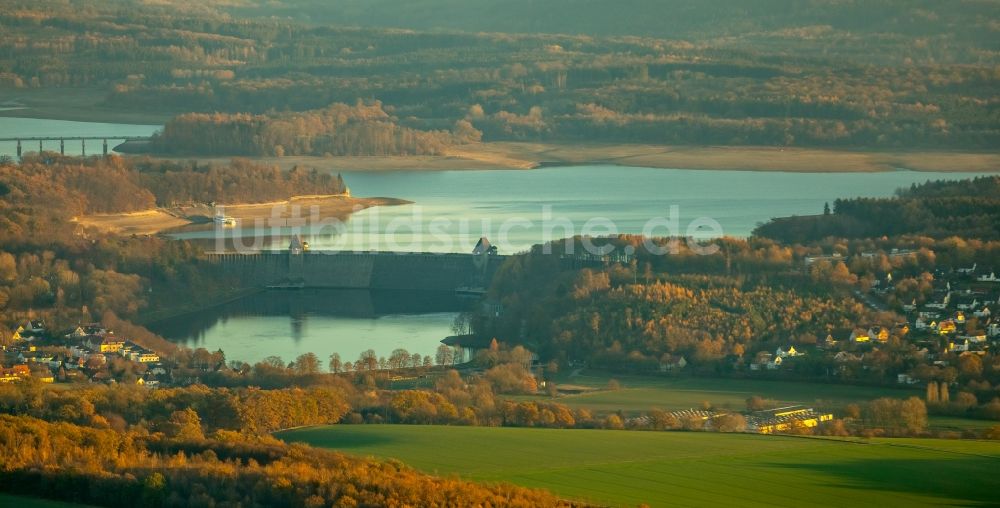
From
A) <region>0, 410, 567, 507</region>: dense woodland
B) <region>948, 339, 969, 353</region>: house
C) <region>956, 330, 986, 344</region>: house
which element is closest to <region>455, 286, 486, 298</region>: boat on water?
<region>956, 330, 986, 344</region>: house

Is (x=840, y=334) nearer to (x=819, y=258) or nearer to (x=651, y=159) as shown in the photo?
(x=819, y=258)

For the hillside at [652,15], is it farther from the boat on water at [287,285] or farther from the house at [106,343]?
the house at [106,343]

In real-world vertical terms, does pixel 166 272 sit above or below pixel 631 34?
below

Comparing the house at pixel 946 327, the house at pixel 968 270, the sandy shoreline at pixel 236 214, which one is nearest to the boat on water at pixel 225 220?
the sandy shoreline at pixel 236 214

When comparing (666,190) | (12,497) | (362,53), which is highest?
(362,53)

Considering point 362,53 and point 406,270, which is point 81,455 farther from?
point 362,53

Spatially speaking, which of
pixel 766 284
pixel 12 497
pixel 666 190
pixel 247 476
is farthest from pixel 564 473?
pixel 666 190
